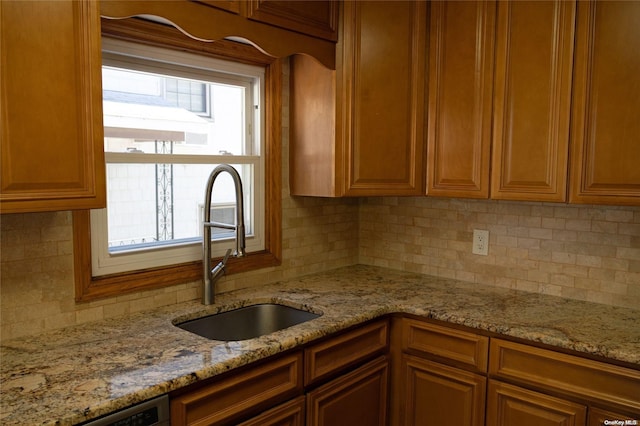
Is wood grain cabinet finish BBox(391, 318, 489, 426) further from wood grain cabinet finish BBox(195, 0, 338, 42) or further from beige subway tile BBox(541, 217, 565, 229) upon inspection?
wood grain cabinet finish BBox(195, 0, 338, 42)

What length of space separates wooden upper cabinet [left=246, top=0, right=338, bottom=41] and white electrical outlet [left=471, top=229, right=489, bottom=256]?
1.13 meters

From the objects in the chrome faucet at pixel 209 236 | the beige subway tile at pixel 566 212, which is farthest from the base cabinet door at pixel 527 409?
the chrome faucet at pixel 209 236

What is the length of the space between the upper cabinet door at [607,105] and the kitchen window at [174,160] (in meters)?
1.25

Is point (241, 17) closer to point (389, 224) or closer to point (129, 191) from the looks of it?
point (129, 191)

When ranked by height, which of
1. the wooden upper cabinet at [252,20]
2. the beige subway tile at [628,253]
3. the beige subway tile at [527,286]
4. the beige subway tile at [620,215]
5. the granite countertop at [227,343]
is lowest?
the granite countertop at [227,343]

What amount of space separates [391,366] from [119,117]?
4.79 ft

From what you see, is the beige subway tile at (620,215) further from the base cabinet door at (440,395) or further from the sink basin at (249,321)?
the sink basin at (249,321)

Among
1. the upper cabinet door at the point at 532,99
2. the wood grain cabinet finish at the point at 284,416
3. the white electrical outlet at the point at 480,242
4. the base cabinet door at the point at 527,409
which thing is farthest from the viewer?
the white electrical outlet at the point at 480,242

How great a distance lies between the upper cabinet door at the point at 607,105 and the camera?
5.95 feet

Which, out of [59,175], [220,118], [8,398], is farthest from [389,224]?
[8,398]

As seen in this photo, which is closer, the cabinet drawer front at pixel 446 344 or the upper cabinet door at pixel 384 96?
the cabinet drawer front at pixel 446 344

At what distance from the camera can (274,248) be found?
242cm

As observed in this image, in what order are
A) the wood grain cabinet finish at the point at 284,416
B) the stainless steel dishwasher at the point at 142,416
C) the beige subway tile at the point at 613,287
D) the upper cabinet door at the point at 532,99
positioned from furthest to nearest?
the beige subway tile at the point at 613,287 < the upper cabinet door at the point at 532,99 < the wood grain cabinet finish at the point at 284,416 < the stainless steel dishwasher at the point at 142,416

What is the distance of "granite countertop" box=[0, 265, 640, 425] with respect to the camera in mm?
1260
